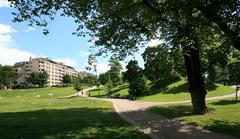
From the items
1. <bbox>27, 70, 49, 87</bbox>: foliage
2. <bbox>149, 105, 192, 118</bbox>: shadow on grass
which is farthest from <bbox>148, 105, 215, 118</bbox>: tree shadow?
<bbox>27, 70, 49, 87</bbox>: foliage

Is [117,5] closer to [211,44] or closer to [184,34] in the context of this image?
[184,34]

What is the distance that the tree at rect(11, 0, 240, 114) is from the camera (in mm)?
16938

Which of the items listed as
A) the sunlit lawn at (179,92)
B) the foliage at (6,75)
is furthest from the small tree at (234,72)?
the foliage at (6,75)

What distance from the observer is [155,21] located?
26188 millimetres

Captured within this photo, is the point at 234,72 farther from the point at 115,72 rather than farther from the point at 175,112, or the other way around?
the point at 115,72

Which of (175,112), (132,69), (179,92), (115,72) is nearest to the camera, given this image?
(175,112)

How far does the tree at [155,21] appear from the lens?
1694cm

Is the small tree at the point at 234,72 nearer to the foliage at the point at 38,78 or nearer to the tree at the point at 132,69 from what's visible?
the tree at the point at 132,69

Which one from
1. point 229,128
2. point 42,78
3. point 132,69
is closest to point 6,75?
point 42,78

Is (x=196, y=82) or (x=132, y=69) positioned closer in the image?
(x=196, y=82)

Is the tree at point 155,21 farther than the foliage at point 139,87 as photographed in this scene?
No

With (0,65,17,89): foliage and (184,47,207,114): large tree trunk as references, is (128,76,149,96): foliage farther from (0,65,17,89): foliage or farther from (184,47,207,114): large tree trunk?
(0,65,17,89): foliage

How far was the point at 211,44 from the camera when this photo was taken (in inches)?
1259

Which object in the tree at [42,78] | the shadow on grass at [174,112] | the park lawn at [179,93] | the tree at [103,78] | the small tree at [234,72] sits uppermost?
the tree at [42,78]
